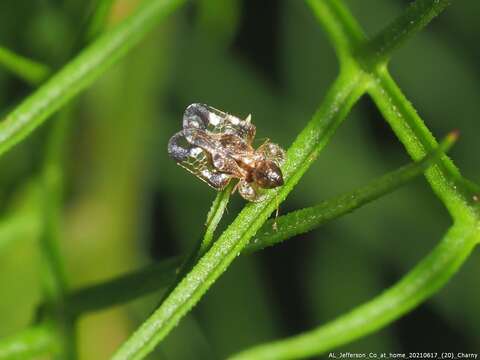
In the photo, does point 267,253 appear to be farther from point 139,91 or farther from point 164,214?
point 139,91

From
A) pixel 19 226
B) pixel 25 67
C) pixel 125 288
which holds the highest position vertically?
pixel 25 67

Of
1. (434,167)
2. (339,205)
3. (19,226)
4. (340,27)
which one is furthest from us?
(19,226)

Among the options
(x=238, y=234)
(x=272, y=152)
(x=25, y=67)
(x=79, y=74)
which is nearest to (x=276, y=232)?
(x=238, y=234)

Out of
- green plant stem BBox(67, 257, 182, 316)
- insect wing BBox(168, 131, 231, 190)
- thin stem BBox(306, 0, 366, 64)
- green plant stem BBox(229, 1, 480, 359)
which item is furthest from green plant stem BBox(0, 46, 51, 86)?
green plant stem BBox(229, 1, 480, 359)

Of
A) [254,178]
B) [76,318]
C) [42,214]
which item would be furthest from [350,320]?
[42,214]

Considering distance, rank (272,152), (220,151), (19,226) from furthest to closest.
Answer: (19,226)
(220,151)
(272,152)

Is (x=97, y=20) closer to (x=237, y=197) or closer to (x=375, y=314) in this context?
(x=375, y=314)

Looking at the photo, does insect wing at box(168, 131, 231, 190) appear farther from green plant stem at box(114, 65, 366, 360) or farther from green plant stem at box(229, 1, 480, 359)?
green plant stem at box(229, 1, 480, 359)
